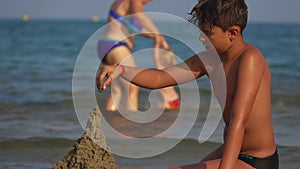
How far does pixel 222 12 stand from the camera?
305cm

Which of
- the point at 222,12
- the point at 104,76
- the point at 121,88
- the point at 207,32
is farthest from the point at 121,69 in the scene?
the point at 121,88

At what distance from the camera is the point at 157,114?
732 centimetres

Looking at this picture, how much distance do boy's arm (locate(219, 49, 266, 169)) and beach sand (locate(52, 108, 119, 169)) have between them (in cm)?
79

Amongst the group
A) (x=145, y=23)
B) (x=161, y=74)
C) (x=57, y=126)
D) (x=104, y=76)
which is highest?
(x=104, y=76)

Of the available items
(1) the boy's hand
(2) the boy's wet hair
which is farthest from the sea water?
(1) the boy's hand

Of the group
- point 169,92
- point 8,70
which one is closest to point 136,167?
point 169,92

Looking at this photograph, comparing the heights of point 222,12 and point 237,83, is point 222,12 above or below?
above

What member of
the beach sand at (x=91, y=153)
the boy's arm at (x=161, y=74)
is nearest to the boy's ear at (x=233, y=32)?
the boy's arm at (x=161, y=74)

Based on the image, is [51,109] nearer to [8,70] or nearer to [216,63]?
[216,63]

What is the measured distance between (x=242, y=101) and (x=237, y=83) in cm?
12

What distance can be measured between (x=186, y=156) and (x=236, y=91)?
2.22 metres

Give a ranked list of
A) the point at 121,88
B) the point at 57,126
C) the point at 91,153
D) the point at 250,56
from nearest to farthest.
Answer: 1. the point at 250,56
2. the point at 91,153
3. the point at 57,126
4. the point at 121,88

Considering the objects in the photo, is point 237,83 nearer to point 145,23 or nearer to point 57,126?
point 57,126

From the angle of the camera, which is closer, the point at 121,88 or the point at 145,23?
the point at 121,88
